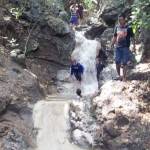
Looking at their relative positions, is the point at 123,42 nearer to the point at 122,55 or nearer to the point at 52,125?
the point at 122,55

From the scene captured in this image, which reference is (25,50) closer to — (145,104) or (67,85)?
(67,85)

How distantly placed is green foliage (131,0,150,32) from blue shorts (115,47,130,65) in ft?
2.00

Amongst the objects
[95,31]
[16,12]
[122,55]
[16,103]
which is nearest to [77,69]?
[122,55]

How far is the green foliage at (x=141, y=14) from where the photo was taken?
1018cm

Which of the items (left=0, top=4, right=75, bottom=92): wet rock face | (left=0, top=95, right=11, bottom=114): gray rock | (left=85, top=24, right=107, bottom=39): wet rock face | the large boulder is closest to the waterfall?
(left=85, top=24, right=107, bottom=39): wet rock face

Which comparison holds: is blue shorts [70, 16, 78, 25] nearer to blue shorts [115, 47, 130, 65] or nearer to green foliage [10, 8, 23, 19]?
green foliage [10, 8, 23, 19]

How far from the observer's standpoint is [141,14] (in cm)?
1027

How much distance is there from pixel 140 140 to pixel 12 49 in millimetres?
7448

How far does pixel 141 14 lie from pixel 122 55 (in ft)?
3.82

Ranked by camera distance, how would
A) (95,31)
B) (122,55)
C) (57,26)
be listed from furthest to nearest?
(95,31) → (57,26) → (122,55)

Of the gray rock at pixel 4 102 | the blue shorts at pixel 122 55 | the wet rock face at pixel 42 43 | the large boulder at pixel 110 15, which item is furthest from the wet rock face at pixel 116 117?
the large boulder at pixel 110 15

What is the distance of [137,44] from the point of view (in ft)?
48.5

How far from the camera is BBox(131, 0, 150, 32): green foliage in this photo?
33.4 feet

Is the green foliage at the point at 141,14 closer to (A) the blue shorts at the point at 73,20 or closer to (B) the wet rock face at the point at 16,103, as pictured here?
(B) the wet rock face at the point at 16,103
